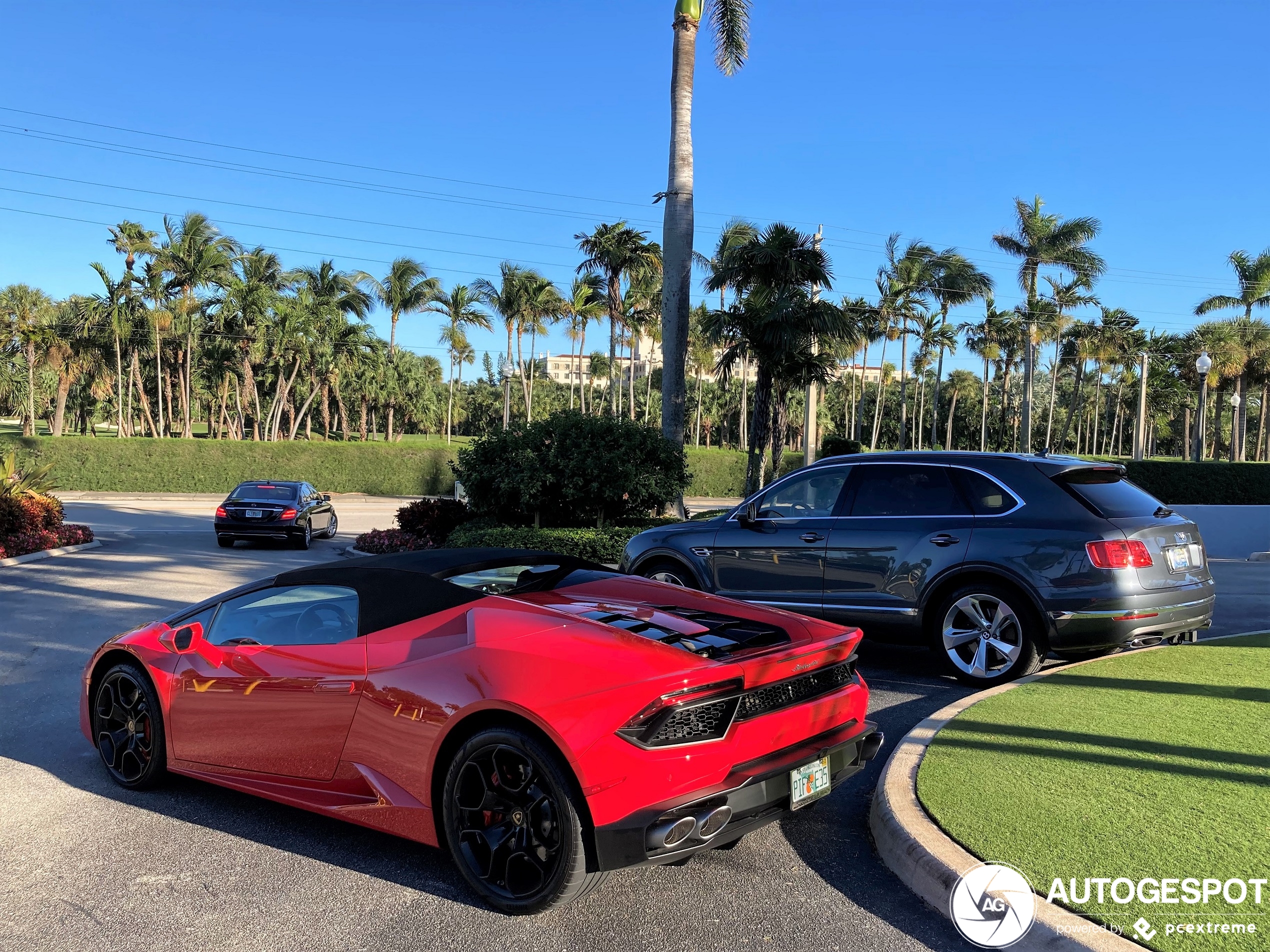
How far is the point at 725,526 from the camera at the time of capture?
28.2 feet

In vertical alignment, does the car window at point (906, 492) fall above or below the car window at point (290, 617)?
above

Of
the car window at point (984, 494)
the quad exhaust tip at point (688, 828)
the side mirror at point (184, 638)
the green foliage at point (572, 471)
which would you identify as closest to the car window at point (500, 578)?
the quad exhaust tip at point (688, 828)

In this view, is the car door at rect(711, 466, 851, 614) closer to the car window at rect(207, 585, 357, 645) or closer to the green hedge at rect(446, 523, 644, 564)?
the car window at rect(207, 585, 357, 645)

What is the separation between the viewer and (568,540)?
563 inches

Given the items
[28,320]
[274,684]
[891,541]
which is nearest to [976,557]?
[891,541]

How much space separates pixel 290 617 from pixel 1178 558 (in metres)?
6.12

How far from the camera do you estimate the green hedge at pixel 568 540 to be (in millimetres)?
14289

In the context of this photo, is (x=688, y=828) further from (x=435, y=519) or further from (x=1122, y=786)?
(x=435, y=519)

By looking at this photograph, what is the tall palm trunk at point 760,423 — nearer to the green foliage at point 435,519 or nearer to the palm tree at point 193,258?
the green foliage at point 435,519

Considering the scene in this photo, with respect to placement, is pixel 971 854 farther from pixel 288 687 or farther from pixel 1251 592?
pixel 1251 592

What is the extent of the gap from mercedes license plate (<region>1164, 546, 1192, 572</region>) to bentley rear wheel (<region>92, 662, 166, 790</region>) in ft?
21.9

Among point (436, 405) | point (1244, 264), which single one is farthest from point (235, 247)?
point (436, 405)

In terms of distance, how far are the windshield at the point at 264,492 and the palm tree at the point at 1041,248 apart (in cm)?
3527

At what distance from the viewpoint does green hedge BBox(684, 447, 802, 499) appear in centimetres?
4906
